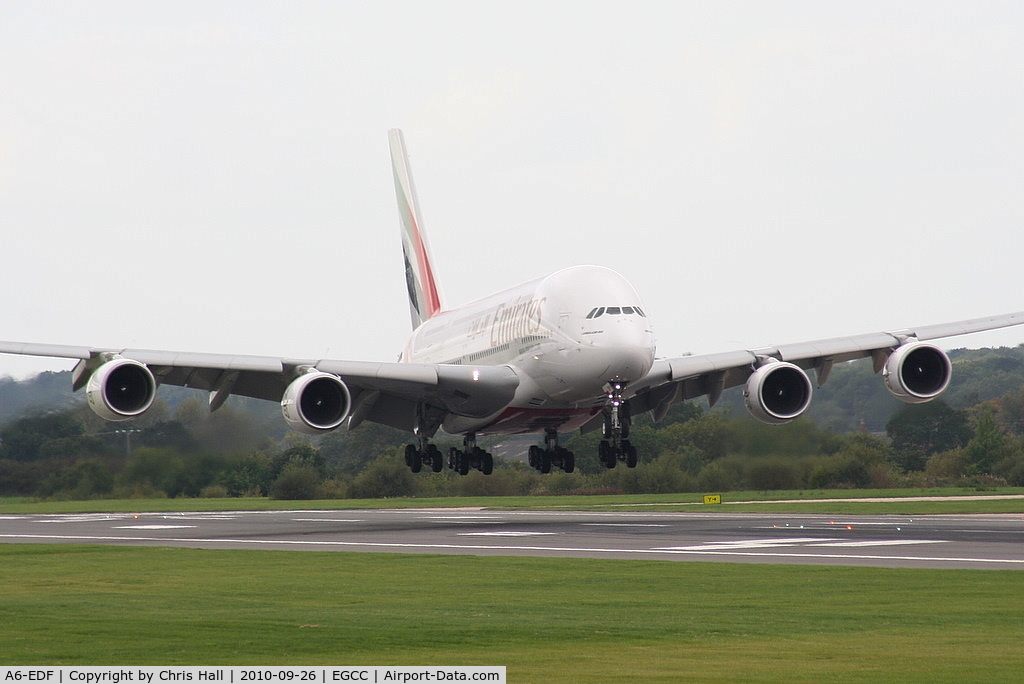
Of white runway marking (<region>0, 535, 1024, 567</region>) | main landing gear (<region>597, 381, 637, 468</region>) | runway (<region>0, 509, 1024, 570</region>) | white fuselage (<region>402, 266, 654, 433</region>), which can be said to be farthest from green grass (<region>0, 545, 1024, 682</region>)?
main landing gear (<region>597, 381, 637, 468</region>)

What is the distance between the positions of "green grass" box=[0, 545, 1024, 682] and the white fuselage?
8973 millimetres

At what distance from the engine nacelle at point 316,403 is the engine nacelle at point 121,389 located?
3874 millimetres

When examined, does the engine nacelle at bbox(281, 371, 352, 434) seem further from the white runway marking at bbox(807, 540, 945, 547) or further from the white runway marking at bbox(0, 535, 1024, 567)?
the white runway marking at bbox(807, 540, 945, 547)

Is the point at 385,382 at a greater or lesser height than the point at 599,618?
greater

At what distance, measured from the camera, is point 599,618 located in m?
20.9

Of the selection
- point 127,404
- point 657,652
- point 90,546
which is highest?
point 127,404

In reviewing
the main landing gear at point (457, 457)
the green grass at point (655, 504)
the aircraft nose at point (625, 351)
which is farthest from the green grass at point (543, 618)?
the green grass at point (655, 504)

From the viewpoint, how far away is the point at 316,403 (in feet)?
138

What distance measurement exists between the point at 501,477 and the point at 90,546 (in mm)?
36349

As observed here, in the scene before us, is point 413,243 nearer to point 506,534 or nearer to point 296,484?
point 296,484

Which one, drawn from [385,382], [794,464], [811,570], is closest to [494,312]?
[385,382]

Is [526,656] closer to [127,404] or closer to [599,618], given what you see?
[599,618]

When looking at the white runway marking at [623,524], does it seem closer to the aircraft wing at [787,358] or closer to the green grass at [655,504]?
the aircraft wing at [787,358]

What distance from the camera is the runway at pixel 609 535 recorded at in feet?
103
